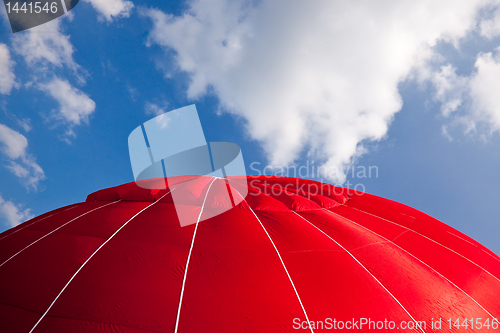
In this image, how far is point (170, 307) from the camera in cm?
362

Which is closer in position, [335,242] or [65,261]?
[65,261]

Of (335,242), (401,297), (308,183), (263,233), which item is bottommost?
(401,297)

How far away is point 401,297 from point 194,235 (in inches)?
158

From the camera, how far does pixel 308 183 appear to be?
9.23 m

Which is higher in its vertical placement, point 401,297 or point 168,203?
point 168,203

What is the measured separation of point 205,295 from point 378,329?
9.04ft

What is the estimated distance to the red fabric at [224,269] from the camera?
3.61 m

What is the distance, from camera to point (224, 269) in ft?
14.0

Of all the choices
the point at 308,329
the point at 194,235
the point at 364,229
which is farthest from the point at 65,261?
the point at 364,229

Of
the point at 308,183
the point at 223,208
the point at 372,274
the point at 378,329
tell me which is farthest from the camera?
the point at 308,183

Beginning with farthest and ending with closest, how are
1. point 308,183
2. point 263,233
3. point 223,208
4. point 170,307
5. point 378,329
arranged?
point 308,183 → point 223,208 → point 263,233 → point 378,329 → point 170,307

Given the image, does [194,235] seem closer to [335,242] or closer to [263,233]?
[263,233]

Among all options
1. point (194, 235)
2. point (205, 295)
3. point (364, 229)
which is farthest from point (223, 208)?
point (364, 229)

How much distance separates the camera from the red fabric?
3611 millimetres
